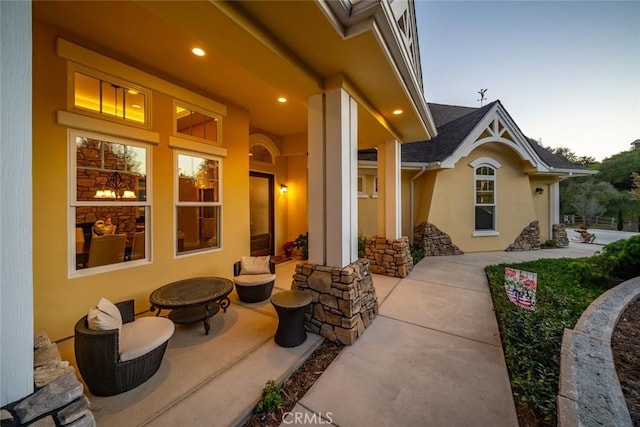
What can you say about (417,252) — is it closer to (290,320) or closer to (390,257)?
(390,257)

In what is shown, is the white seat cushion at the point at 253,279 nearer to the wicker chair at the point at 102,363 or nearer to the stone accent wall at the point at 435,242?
the wicker chair at the point at 102,363

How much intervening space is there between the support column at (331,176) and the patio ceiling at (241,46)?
0.99 feet

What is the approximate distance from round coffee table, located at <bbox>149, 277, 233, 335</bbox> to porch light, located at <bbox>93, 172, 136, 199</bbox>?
1688 mm

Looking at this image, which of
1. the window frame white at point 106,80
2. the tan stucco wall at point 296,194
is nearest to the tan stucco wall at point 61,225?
the window frame white at point 106,80

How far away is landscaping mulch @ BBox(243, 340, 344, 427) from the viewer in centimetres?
191

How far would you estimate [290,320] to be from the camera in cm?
282

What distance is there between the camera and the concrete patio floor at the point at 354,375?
1.93 meters

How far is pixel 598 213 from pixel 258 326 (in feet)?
88.2

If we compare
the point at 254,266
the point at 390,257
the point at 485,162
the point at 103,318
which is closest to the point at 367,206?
the point at 390,257

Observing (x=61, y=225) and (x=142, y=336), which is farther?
(x=61, y=225)

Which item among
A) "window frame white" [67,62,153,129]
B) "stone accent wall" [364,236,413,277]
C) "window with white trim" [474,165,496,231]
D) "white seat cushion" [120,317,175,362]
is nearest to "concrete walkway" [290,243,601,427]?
"stone accent wall" [364,236,413,277]

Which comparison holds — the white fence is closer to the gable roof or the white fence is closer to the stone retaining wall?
the gable roof

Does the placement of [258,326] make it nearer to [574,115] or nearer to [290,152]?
[290,152]

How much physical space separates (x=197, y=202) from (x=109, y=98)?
2.00 meters
